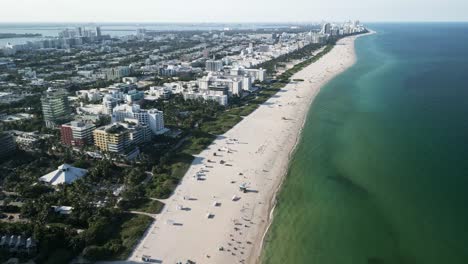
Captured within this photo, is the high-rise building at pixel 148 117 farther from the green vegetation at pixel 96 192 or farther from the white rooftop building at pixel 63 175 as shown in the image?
the white rooftop building at pixel 63 175

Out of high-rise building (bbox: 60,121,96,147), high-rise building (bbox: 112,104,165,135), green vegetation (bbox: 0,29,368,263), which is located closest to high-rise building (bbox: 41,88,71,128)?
green vegetation (bbox: 0,29,368,263)

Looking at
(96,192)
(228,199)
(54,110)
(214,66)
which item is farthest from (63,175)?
(214,66)

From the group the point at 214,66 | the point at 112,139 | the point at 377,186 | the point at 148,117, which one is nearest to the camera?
the point at 377,186

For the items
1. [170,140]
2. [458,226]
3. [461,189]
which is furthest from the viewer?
[170,140]

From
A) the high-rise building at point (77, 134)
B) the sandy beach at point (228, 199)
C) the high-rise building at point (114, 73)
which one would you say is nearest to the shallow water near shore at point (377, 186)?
the sandy beach at point (228, 199)

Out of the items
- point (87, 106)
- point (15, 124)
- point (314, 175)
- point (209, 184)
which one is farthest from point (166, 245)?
point (87, 106)

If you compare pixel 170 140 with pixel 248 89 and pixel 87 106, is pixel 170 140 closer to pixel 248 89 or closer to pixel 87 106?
pixel 87 106

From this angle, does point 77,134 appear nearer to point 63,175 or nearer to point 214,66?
point 63,175

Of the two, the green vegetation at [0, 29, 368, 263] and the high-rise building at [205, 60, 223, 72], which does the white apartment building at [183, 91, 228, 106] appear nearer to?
Result: the green vegetation at [0, 29, 368, 263]
